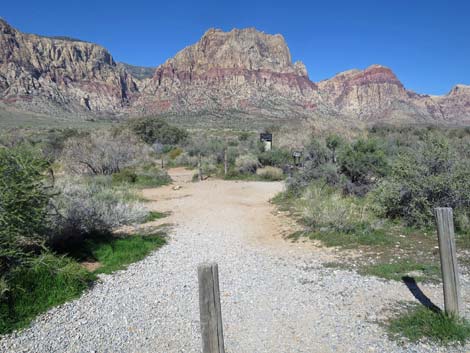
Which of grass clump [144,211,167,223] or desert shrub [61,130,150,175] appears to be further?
desert shrub [61,130,150,175]

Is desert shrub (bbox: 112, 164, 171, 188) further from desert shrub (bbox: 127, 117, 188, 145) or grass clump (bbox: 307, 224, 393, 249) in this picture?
desert shrub (bbox: 127, 117, 188, 145)

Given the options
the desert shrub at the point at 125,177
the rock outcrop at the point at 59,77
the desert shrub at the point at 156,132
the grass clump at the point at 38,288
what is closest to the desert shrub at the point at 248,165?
the desert shrub at the point at 125,177

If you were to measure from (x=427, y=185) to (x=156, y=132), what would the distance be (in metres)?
32.2

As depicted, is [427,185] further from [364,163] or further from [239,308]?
[239,308]

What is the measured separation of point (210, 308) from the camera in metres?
2.30

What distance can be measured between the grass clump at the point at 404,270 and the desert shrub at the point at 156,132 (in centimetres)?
3121

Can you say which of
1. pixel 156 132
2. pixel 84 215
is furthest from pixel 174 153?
pixel 84 215

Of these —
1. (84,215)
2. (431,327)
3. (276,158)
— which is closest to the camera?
(431,327)

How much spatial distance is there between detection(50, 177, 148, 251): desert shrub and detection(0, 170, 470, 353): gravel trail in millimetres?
1353

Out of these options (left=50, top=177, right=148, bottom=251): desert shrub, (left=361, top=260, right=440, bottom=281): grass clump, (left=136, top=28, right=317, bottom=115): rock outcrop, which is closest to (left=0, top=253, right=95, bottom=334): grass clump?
(left=50, top=177, right=148, bottom=251): desert shrub

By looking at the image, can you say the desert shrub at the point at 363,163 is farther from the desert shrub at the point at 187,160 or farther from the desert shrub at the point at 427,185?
the desert shrub at the point at 187,160

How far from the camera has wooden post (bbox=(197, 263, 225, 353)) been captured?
2.26 meters

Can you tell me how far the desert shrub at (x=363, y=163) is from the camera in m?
11.9

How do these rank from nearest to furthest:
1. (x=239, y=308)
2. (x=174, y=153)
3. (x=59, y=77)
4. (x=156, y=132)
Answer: (x=239, y=308) < (x=174, y=153) < (x=156, y=132) < (x=59, y=77)
